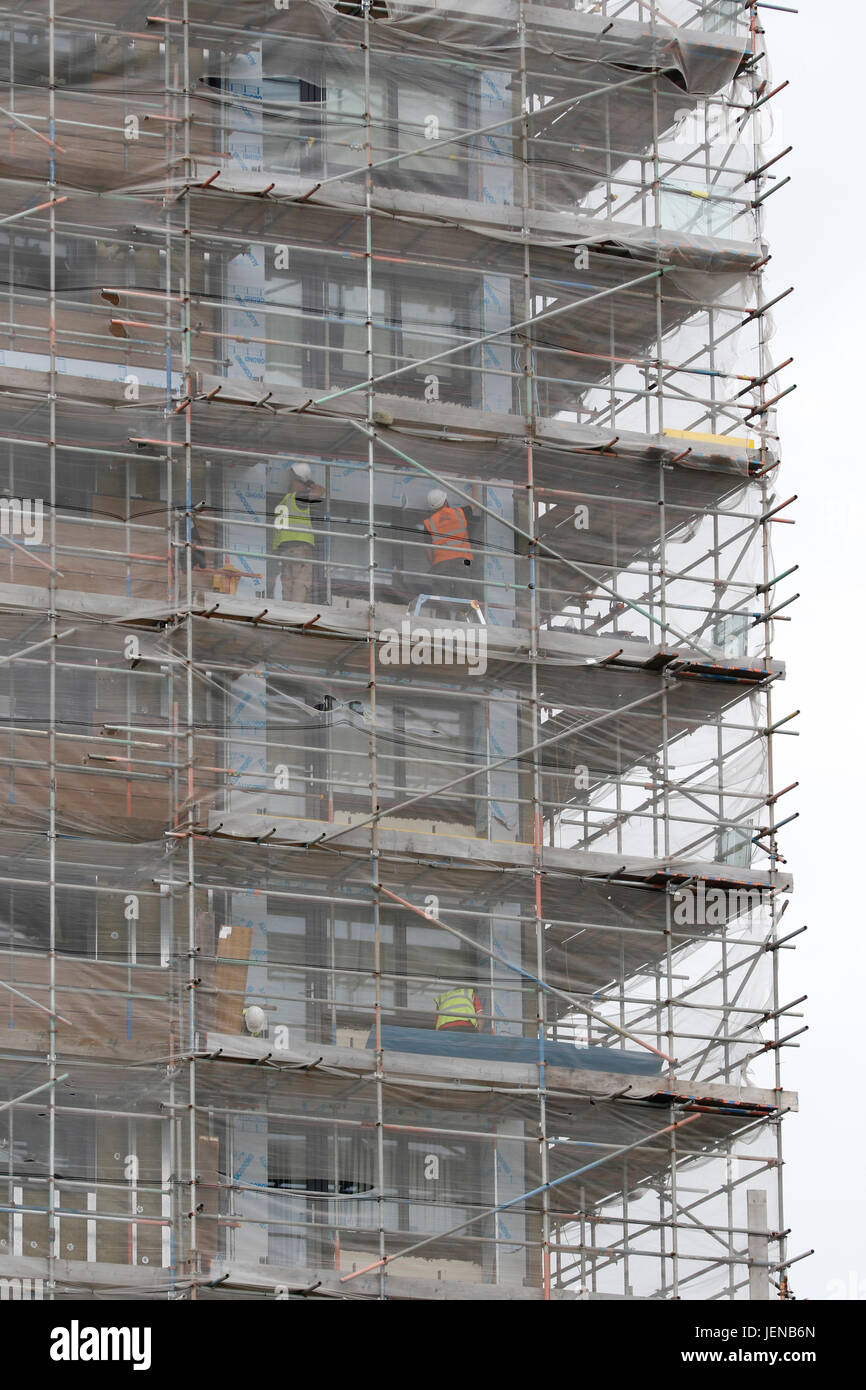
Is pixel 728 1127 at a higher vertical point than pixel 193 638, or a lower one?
lower

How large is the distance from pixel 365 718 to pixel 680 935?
3.81 m

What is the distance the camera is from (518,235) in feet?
119

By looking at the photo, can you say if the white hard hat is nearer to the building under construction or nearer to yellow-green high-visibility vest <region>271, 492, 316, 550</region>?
the building under construction

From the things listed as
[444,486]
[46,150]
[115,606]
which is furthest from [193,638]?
[46,150]

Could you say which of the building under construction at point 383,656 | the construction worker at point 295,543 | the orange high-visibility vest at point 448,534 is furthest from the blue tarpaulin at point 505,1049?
the orange high-visibility vest at point 448,534

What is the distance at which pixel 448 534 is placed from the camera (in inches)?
1385

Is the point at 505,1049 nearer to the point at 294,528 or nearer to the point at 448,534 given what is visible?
the point at 448,534

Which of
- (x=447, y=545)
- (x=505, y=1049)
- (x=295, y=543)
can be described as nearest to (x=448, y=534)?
(x=447, y=545)

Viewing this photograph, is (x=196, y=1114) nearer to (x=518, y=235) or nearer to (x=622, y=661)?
(x=622, y=661)

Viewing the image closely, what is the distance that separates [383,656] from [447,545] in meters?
1.50

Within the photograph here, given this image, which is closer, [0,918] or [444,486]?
[0,918]

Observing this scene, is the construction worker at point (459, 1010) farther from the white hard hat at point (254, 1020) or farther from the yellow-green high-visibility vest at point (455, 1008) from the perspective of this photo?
the white hard hat at point (254, 1020)

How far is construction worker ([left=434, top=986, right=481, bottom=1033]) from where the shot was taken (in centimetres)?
3350

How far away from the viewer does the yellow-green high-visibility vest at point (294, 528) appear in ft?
114
